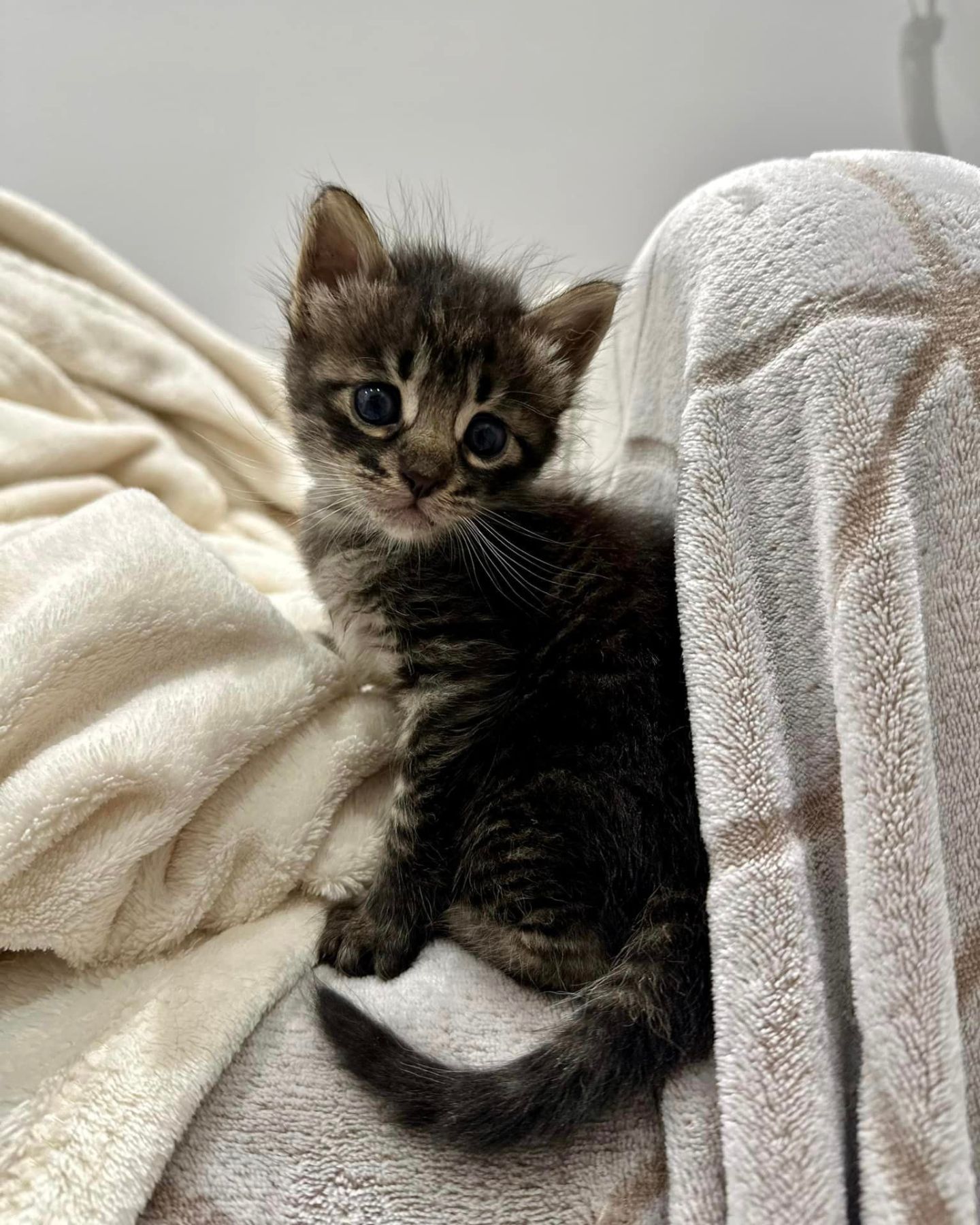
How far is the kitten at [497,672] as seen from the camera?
0.80 meters

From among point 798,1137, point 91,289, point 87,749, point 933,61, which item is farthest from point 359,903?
point 933,61

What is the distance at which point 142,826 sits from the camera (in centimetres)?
85

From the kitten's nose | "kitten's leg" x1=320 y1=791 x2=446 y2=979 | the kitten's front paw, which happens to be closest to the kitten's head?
the kitten's nose

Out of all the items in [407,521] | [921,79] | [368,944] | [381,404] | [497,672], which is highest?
[921,79]

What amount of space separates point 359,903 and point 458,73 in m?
1.93

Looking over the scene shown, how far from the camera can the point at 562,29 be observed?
1.93m

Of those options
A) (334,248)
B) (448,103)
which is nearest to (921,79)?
A: (448,103)

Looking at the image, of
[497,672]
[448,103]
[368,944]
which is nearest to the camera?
[368,944]

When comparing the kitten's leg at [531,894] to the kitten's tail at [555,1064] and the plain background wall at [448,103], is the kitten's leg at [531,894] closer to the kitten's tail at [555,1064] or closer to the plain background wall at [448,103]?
the kitten's tail at [555,1064]

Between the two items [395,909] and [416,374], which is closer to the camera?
[395,909]

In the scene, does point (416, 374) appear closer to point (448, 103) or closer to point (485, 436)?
point (485, 436)

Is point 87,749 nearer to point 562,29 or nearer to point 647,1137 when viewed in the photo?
point 647,1137

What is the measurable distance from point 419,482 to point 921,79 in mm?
1703

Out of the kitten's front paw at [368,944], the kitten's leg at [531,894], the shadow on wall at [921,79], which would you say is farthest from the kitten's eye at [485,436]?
the shadow on wall at [921,79]
